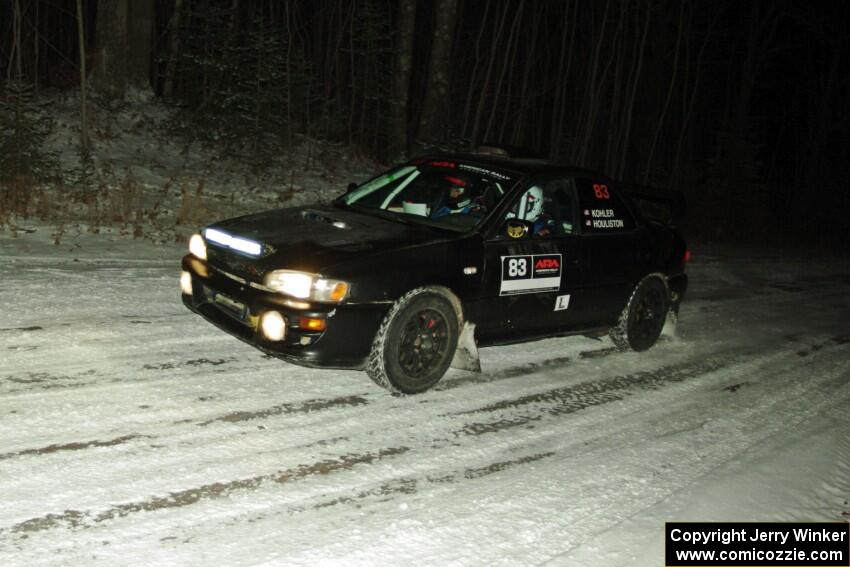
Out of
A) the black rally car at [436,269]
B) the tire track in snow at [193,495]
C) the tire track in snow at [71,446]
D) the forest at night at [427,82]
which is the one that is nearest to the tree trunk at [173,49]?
the forest at night at [427,82]

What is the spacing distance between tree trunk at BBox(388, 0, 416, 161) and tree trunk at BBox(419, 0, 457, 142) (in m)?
0.88

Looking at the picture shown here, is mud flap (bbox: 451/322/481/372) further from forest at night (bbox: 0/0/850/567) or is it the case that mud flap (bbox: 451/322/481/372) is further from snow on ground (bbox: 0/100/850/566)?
snow on ground (bbox: 0/100/850/566)

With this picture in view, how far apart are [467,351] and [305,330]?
1.42 metres

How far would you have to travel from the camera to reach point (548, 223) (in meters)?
6.75

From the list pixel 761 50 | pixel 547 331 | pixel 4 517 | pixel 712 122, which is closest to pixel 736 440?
pixel 547 331

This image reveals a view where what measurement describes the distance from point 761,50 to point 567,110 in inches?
360

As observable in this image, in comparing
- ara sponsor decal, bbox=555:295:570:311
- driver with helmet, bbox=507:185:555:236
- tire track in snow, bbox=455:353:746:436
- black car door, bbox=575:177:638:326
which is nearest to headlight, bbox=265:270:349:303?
tire track in snow, bbox=455:353:746:436

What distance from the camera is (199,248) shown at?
6.17 m

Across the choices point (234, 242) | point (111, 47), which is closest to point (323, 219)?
point (234, 242)

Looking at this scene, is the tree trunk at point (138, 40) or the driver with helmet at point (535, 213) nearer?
the driver with helmet at point (535, 213)

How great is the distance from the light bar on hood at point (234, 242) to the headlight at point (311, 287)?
0.39 metres

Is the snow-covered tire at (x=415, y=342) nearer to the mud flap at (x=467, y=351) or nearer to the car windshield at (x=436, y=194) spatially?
the mud flap at (x=467, y=351)

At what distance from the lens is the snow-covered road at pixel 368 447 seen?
372cm

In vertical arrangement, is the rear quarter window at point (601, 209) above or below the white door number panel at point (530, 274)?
above
